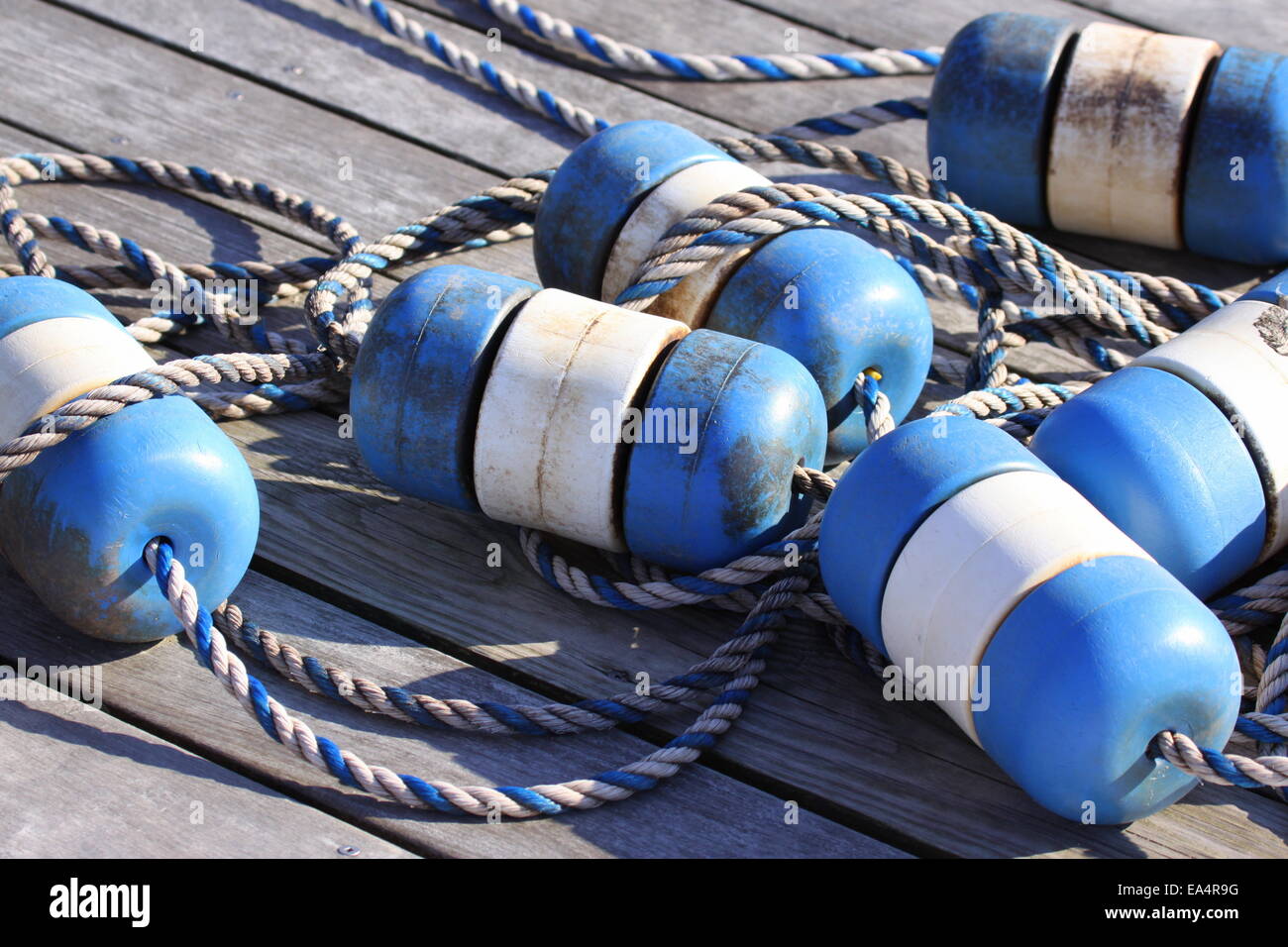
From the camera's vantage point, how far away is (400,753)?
213cm

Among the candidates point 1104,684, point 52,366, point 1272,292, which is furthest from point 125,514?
point 1272,292

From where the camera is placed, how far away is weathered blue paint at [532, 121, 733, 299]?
2662 millimetres

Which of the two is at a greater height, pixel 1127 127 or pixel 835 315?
pixel 1127 127

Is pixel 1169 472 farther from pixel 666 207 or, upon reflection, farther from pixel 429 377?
pixel 429 377

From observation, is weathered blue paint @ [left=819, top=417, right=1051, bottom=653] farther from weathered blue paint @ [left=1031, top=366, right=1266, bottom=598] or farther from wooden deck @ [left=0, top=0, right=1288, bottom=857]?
wooden deck @ [left=0, top=0, right=1288, bottom=857]

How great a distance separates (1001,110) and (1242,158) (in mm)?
475

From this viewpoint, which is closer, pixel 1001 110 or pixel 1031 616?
pixel 1031 616

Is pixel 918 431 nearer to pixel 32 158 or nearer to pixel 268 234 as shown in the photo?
pixel 268 234

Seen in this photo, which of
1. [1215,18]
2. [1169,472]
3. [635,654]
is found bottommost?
[635,654]

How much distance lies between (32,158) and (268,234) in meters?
0.52

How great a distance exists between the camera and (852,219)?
8.71 feet

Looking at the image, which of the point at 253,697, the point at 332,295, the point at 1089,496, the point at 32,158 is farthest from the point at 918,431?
the point at 32,158

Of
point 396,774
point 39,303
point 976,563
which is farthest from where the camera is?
point 39,303

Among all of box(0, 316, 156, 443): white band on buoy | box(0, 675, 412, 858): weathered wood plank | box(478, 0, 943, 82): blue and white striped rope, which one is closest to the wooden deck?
box(0, 675, 412, 858): weathered wood plank
